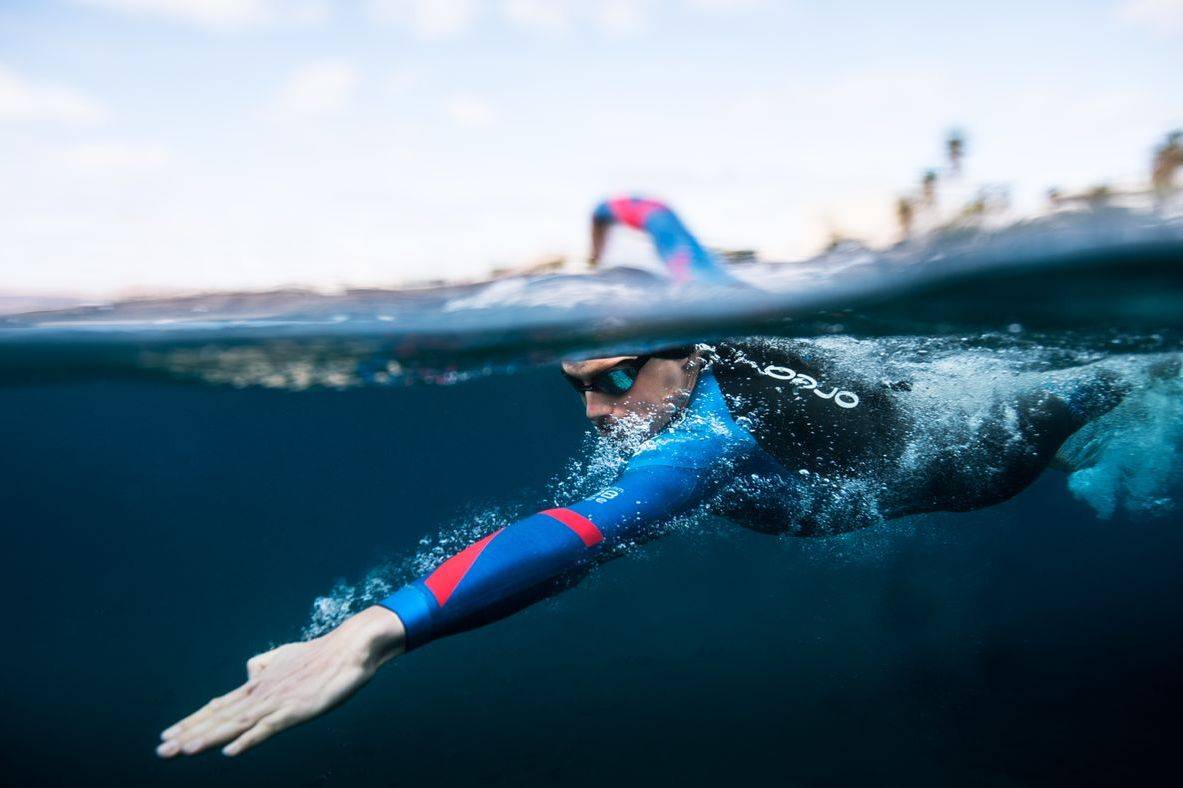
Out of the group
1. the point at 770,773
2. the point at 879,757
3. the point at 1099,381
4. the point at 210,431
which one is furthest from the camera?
the point at 210,431

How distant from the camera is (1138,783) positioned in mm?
A: 5980

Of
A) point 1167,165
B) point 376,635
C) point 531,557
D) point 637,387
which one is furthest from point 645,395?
point 1167,165

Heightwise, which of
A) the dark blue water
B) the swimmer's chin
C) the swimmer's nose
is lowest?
the dark blue water

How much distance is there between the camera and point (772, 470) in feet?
14.3

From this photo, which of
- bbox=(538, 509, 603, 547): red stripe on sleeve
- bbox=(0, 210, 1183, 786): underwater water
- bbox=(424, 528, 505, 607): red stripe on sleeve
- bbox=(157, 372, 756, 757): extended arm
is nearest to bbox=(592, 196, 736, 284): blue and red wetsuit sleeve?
bbox=(0, 210, 1183, 786): underwater water

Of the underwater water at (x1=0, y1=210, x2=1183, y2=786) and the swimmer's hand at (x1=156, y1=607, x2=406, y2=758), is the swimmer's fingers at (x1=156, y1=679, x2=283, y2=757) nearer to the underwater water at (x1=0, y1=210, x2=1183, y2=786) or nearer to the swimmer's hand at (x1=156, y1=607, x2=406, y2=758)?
the swimmer's hand at (x1=156, y1=607, x2=406, y2=758)

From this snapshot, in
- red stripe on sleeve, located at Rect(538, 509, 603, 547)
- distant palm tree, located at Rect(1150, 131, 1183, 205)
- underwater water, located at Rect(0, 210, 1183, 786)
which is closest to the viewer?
red stripe on sleeve, located at Rect(538, 509, 603, 547)

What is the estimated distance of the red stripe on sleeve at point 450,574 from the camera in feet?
8.67

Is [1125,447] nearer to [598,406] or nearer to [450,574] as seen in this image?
[598,406]

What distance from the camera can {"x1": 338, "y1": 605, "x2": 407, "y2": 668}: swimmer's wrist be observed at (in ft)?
7.86

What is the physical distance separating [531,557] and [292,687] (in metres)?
1.02

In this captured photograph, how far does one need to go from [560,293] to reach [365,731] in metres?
8.14

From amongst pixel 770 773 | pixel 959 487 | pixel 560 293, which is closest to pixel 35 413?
pixel 560 293

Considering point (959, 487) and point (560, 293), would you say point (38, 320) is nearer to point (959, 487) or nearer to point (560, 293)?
point (560, 293)
